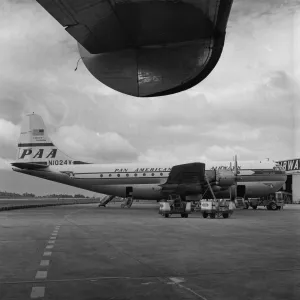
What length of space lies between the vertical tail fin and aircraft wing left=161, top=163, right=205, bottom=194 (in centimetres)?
1423

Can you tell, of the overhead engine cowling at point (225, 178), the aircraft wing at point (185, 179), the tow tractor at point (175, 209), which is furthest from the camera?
the overhead engine cowling at point (225, 178)

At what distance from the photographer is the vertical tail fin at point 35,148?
1943 inches

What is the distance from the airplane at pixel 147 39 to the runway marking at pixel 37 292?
3627 mm

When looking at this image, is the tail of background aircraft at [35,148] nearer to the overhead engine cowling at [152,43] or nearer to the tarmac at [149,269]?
the tarmac at [149,269]

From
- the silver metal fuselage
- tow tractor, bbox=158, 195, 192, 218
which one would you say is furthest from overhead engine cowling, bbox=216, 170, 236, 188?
tow tractor, bbox=158, 195, 192, 218

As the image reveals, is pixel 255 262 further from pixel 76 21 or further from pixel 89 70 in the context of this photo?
pixel 76 21

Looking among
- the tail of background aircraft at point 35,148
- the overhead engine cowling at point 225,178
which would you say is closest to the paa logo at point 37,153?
the tail of background aircraft at point 35,148

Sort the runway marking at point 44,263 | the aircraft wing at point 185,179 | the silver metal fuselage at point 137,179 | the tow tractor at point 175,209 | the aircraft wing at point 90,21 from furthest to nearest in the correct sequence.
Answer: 1. the silver metal fuselage at point 137,179
2. the aircraft wing at point 185,179
3. the tow tractor at point 175,209
4. the runway marking at point 44,263
5. the aircraft wing at point 90,21

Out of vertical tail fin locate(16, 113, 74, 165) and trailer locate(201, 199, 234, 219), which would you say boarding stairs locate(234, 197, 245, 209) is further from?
vertical tail fin locate(16, 113, 74, 165)

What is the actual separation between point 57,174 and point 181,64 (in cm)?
4222

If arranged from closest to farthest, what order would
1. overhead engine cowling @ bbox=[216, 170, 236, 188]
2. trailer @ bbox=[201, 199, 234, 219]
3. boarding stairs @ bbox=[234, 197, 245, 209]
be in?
trailer @ bbox=[201, 199, 234, 219]
overhead engine cowling @ bbox=[216, 170, 236, 188]
boarding stairs @ bbox=[234, 197, 245, 209]

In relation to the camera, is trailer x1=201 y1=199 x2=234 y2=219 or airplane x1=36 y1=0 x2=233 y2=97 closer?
airplane x1=36 y1=0 x2=233 y2=97

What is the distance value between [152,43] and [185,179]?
35.6 metres

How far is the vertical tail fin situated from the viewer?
49344 millimetres
